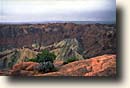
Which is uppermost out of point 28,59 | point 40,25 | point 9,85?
point 40,25

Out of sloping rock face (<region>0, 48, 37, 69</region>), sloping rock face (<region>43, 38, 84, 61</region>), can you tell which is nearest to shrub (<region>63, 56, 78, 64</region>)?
sloping rock face (<region>43, 38, 84, 61</region>)

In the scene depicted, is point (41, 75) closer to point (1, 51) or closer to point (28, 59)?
point (28, 59)

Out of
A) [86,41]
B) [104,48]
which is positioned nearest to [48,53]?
[86,41]

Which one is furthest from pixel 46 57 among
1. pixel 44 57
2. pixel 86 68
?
pixel 86 68

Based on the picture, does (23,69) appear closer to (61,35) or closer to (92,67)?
(61,35)

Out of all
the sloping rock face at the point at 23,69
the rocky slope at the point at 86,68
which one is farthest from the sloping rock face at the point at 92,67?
the sloping rock face at the point at 23,69

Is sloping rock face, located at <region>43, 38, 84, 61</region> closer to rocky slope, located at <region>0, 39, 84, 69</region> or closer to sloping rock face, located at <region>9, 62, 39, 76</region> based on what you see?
rocky slope, located at <region>0, 39, 84, 69</region>
